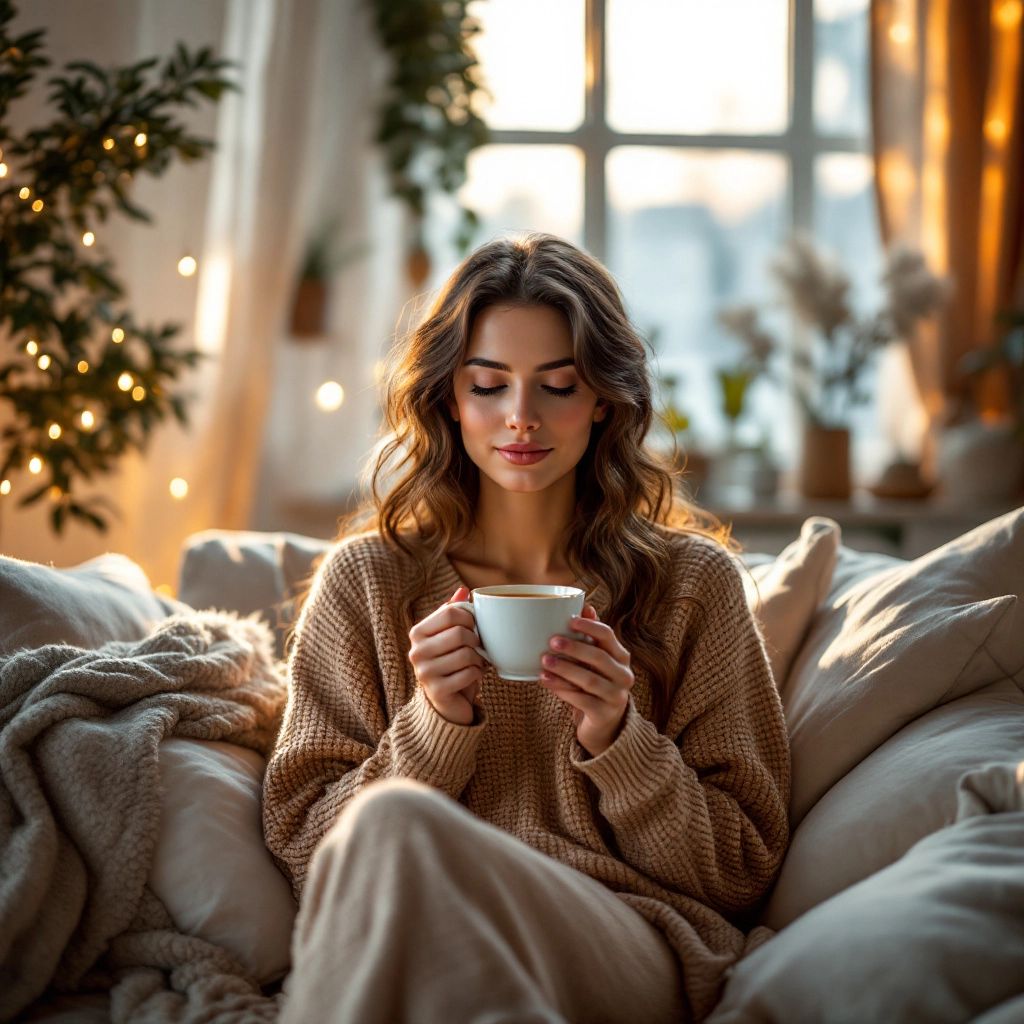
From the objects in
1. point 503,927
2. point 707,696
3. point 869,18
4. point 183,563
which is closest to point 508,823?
point 707,696

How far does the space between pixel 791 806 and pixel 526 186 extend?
277 centimetres

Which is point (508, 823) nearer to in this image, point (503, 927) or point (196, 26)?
point (503, 927)

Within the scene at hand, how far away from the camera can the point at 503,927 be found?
3.95ft

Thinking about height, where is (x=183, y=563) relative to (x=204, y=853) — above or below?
above

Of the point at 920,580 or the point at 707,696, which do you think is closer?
the point at 707,696

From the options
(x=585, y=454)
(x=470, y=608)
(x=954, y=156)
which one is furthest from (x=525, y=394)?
(x=954, y=156)

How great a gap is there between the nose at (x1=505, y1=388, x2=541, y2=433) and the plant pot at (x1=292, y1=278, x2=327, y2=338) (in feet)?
6.79

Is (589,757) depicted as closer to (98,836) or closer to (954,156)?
(98,836)

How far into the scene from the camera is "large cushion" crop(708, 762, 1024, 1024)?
1146 mm

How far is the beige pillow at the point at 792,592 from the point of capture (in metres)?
1.90

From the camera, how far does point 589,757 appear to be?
155cm

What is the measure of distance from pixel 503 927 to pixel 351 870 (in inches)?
5.9

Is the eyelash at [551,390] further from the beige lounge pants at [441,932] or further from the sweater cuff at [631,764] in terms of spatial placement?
the beige lounge pants at [441,932]

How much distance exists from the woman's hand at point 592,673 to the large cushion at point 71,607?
28.6 inches
